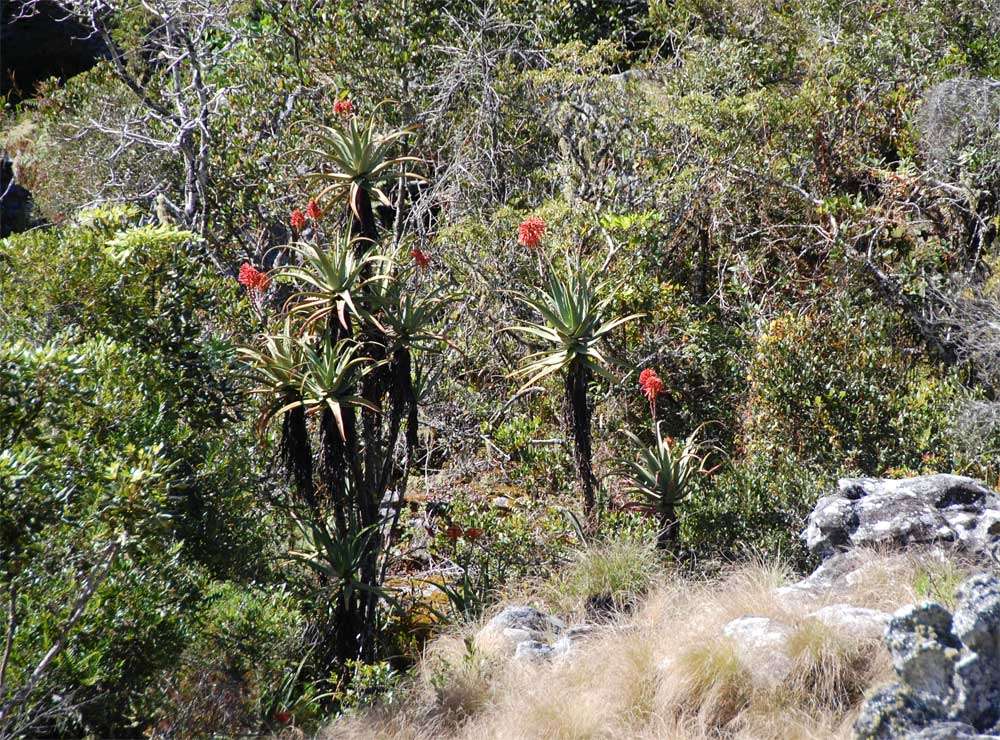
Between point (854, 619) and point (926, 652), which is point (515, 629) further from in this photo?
point (926, 652)

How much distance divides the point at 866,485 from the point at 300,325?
3691 mm

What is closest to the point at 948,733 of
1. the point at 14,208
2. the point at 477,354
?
the point at 477,354

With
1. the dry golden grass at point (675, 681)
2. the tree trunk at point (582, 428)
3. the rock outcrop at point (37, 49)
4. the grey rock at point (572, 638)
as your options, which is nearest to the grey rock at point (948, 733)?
the dry golden grass at point (675, 681)

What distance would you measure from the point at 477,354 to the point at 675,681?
185 inches

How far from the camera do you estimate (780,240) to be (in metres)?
9.57

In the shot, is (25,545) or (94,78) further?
(94,78)

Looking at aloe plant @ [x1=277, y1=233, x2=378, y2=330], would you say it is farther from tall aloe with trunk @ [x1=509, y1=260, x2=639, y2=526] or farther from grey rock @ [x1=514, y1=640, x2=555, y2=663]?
grey rock @ [x1=514, y1=640, x2=555, y2=663]

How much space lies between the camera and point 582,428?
22.8ft

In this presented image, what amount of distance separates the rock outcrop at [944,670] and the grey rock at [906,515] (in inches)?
88.1

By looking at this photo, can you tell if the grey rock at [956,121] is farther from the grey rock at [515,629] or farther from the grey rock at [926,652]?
the grey rock at [926,652]

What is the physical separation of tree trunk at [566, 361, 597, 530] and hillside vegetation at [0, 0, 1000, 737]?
3 centimetres

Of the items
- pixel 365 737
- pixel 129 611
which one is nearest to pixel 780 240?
pixel 365 737

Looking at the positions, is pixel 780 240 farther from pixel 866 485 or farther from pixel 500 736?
pixel 500 736

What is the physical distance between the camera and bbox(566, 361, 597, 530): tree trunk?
6.95 m
